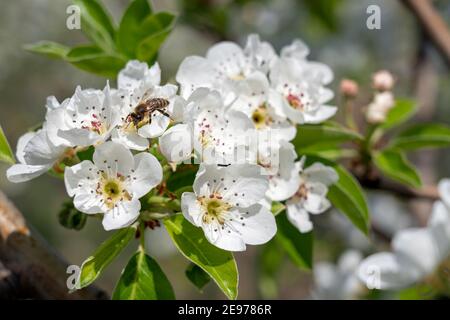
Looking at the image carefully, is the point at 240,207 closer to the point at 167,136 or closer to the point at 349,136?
the point at 167,136

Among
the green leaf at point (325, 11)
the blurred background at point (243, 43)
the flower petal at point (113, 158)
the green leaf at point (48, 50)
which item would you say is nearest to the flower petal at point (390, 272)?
the flower petal at point (113, 158)

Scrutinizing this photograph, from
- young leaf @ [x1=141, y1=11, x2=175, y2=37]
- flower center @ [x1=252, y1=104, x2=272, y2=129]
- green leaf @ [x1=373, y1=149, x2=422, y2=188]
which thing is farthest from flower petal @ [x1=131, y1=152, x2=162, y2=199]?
green leaf @ [x1=373, y1=149, x2=422, y2=188]

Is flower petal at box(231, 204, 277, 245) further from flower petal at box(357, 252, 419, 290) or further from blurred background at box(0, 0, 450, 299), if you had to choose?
blurred background at box(0, 0, 450, 299)

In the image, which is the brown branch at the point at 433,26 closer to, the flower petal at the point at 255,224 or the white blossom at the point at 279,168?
the white blossom at the point at 279,168

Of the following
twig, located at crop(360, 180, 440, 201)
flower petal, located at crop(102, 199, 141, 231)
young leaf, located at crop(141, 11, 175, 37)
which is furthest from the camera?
twig, located at crop(360, 180, 440, 201)

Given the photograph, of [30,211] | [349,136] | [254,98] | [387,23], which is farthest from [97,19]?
[30,211]

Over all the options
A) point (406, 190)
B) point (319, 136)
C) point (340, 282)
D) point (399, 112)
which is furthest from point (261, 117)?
point (340, 282)
